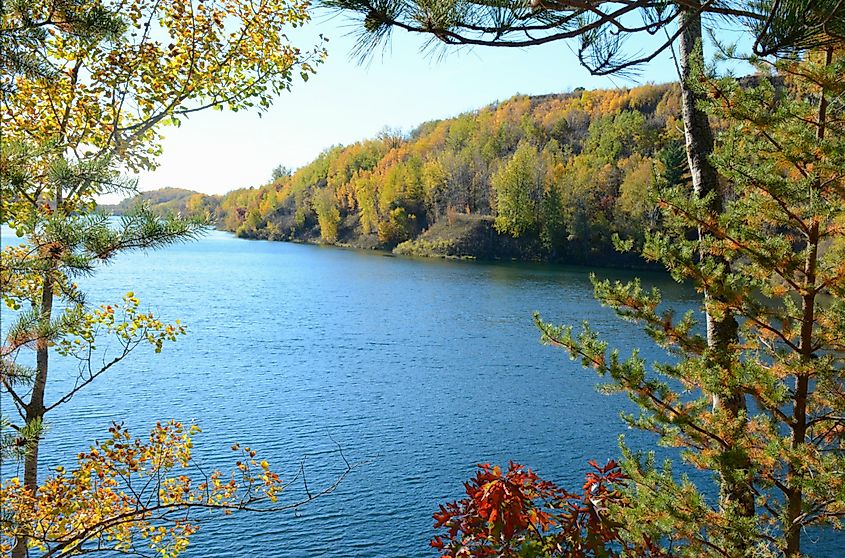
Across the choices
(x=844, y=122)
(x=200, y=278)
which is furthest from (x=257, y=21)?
(x=200, y=278)

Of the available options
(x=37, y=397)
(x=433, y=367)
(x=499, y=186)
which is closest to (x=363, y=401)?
(x=433, y=367)

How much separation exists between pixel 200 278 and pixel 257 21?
132ft

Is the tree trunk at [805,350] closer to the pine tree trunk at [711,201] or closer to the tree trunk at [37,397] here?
the pine tree trunk at [711,201]

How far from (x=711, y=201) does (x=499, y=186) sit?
57.8m

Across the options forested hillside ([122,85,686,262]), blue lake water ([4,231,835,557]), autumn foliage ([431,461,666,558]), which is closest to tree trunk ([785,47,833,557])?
autumn foliage ([431,461,666,558])

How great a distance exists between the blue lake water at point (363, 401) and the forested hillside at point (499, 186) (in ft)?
33.0

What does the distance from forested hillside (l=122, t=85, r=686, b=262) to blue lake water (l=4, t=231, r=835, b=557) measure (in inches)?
396

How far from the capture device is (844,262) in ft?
17.7

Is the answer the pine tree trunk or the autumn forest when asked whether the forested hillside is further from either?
the pine tree trunk

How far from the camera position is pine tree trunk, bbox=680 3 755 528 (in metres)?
5.40

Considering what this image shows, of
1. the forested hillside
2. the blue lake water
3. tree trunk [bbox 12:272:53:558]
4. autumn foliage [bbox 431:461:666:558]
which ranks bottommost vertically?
the blue lake water

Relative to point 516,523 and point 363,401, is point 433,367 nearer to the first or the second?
point 363,401

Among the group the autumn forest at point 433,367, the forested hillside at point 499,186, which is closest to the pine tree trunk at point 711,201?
the autumn forest at point 433,367

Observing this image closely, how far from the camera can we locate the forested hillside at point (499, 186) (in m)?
58.2
